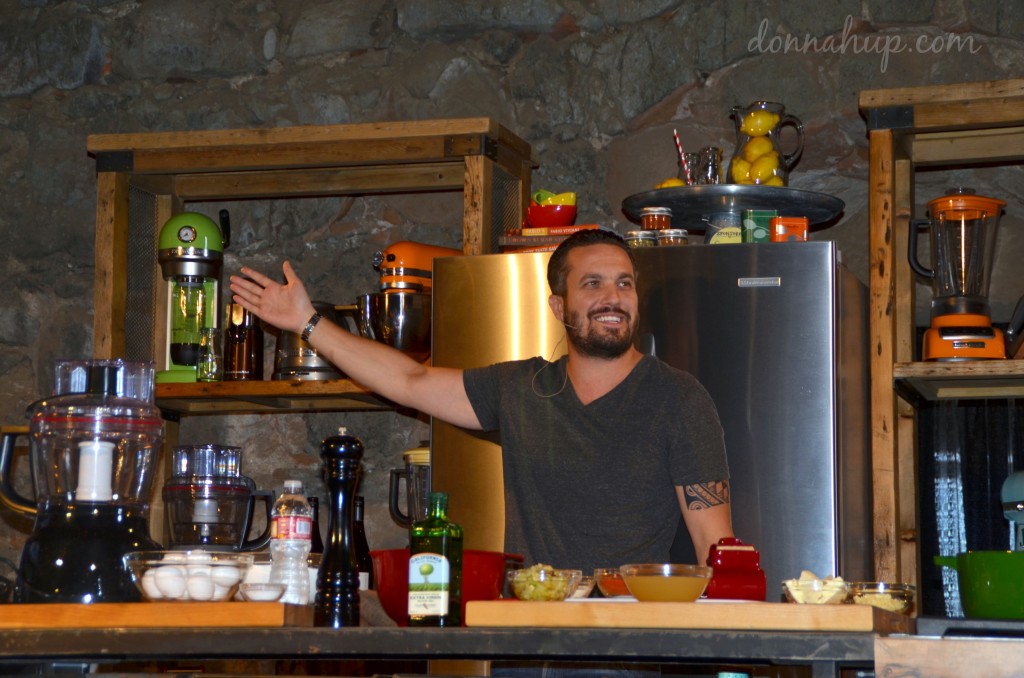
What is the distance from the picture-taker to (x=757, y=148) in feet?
12.1

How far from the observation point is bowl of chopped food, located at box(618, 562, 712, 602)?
163 centimetres

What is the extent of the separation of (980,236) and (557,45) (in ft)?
4.69

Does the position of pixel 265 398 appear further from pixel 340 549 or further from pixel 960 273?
pixel 340 549

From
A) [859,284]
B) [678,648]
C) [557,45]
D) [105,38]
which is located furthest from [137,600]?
[105,38]

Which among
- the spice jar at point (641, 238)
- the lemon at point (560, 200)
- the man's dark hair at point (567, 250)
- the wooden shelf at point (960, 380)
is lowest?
the wooden shelf at point (960, 380)

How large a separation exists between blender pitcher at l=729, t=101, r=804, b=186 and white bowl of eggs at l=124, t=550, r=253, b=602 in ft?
7.20

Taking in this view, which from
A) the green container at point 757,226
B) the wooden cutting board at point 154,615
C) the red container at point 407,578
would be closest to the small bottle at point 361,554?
the red container at point 407,578

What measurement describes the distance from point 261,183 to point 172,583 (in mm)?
2614

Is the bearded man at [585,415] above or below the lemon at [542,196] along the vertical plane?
below

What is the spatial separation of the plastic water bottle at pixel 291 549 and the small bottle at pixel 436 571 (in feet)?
0.49

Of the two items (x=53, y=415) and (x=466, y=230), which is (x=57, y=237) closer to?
(x=466, y=230)

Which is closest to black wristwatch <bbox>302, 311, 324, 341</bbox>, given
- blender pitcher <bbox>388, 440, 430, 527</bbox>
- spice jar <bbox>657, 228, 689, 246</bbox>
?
blender pitcher <bbox>388, 440, 430, 527</bbox>

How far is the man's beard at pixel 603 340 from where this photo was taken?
294 centimetres

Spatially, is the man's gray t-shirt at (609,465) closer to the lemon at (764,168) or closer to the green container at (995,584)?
the green container at (995,584)
